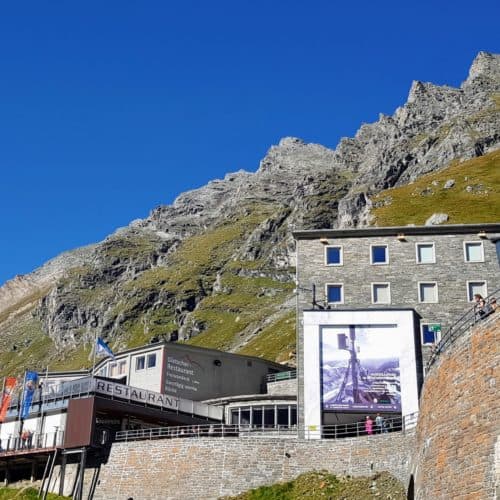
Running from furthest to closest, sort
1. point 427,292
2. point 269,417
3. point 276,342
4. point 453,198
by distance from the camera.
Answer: point 453,198
point 276,342
point 269,417
point 427,292

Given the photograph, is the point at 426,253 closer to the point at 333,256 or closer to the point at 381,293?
the point at 381,293

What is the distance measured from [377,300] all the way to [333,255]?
16.5 ft

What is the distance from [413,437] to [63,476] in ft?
88.0

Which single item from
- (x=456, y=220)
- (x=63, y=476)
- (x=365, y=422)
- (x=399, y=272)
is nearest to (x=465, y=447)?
(x=365, y=422)

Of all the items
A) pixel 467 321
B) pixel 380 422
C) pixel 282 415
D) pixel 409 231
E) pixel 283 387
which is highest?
pixel 409 231

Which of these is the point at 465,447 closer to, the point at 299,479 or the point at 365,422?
the point at 299,479

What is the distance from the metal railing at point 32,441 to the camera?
59156 mm

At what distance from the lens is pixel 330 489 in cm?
4662

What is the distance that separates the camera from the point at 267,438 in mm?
51375

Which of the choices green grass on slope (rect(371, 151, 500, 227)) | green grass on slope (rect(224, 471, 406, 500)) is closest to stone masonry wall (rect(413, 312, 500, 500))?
green grass on slope (rect(224, 471, 406, 500))

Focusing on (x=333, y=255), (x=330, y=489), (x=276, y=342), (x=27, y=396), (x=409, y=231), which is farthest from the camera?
(x=276, y=342)

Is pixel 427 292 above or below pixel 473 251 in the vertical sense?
below

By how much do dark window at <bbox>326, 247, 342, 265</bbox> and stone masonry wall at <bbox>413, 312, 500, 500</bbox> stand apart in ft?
84.3

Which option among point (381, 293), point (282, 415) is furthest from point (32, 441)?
point (381, 293)
